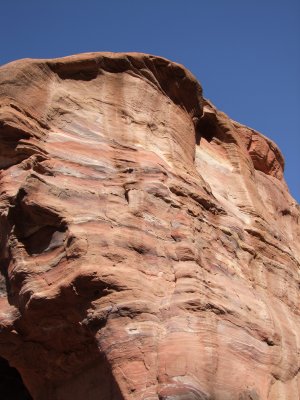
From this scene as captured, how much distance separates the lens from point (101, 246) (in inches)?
279

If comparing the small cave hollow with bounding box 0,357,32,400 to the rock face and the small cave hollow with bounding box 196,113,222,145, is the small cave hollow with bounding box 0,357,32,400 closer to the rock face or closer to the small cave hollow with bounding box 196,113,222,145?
the rock face

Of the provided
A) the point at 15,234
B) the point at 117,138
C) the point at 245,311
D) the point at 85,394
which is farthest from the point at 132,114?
the point at 85,394

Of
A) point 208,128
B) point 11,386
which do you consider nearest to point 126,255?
point 11,386

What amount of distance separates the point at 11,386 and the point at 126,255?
4779 millimetres

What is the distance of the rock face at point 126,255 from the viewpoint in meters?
6.68

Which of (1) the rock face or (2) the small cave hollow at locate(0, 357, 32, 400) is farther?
(2) the small cave hollow at locate(0, 357, 32, 400)

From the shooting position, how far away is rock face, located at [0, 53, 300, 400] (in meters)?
6.68

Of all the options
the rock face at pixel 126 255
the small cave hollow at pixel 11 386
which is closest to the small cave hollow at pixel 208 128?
the rock face at pixel 126 255

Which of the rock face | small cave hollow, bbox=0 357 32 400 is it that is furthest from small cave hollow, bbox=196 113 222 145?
small cave hollow, bbox=0 357 32 400

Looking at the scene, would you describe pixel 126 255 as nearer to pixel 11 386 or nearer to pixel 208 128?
pixel 11 386

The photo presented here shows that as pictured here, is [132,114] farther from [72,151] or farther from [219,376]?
[219,376]

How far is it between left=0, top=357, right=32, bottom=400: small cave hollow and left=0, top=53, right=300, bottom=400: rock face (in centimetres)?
271

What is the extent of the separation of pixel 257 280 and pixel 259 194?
3013 millimetres

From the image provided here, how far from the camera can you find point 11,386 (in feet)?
35.2
